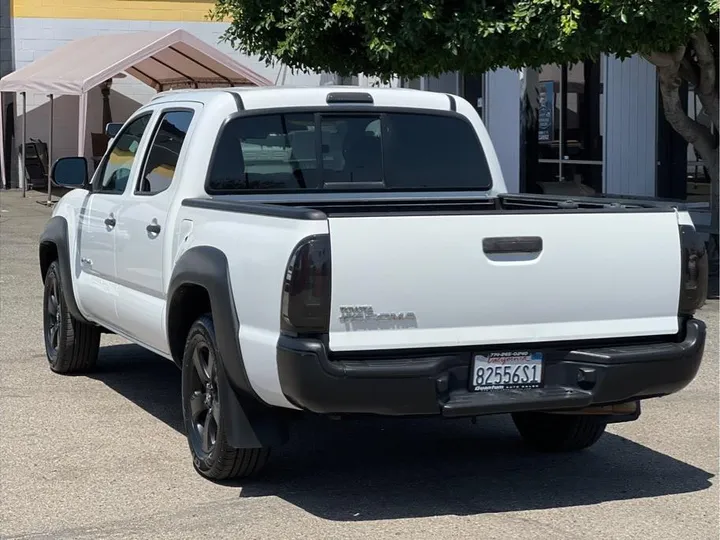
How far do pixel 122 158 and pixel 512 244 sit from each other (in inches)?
126

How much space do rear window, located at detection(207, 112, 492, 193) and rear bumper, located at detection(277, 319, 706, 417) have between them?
1.69 meters

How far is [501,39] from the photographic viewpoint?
12.7m

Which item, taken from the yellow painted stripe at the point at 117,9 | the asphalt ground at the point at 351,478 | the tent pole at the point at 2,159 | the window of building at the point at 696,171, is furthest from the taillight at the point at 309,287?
the yellow painted stripe at the point at 117,9

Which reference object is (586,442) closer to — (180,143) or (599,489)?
(599,489)

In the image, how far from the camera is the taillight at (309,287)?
17.3 ft

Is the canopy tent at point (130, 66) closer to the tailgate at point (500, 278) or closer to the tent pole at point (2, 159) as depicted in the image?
the tent pole at point (2, 159)

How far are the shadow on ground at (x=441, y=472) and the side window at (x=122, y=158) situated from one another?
53.9 inches

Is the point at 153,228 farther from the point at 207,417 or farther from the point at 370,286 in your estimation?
the point at 370,286

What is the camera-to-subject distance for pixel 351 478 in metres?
6.35

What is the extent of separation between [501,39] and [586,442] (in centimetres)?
662

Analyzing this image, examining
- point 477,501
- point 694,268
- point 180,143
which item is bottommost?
point 477,501

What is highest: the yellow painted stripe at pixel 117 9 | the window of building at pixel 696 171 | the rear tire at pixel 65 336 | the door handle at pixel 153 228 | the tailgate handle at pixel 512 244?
the yellow painted stripe at pixel 117 9

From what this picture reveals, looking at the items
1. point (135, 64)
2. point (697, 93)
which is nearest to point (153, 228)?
point (697, 93)

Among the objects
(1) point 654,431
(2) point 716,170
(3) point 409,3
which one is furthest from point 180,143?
(2) point 716,170
